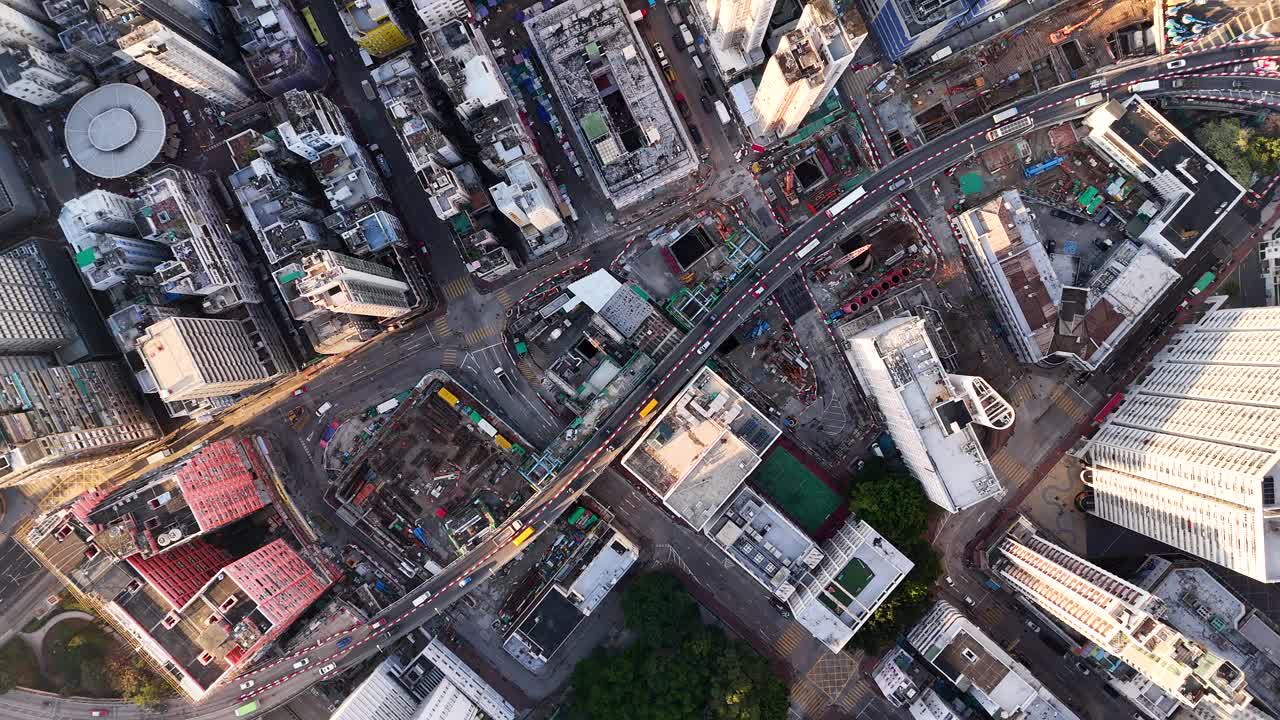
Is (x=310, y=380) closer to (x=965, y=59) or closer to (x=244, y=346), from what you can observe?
(x=244, y=346)

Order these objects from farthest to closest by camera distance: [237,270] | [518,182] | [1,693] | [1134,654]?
[1,693] < [237,270] < [518,182] < [1134,654]

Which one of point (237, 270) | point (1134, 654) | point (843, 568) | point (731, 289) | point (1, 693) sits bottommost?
point (1134, 654)

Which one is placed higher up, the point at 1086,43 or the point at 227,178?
the point at 227,178

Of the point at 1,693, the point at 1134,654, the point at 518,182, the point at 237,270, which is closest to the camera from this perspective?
the point at 1134,654

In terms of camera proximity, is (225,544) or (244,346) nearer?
(244,346)

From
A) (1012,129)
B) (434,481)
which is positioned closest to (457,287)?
(434,481)

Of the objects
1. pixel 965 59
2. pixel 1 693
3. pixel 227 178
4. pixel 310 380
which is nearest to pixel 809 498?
pixel 965 59

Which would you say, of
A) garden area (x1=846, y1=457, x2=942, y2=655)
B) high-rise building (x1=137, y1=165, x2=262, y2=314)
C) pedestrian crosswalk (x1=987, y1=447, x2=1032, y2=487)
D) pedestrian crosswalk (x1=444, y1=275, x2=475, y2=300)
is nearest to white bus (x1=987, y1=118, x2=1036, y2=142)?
pedestrian crosswalk (x1=987, y1=447, x2=1032, y2=487)
